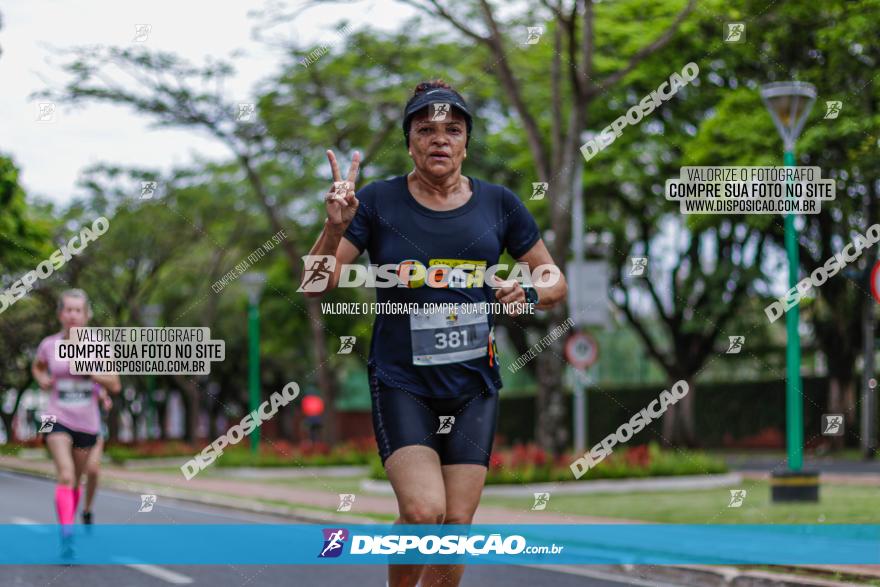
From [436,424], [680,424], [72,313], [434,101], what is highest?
[434,101]

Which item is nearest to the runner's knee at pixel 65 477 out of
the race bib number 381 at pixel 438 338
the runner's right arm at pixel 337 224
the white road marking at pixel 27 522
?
the white road marking at pixel 27 522

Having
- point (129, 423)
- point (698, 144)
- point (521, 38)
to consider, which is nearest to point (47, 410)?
point (521, 38)

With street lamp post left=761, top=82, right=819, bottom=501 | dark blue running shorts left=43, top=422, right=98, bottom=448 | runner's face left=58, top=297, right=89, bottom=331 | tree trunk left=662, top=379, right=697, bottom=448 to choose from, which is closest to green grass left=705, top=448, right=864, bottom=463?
tree trunk left=662, top=379, right=697, bottom=448

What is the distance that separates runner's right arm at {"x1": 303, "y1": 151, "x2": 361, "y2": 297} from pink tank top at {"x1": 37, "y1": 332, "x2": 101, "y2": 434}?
4829mm

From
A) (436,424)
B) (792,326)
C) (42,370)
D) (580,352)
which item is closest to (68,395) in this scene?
(42,370)

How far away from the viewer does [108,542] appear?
10.5 m

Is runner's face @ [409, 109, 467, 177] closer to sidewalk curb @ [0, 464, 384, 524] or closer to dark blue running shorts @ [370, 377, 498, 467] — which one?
dark blue running shorts @ [370, 377, 498, 467]

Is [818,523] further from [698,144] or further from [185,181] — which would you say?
[185,181]

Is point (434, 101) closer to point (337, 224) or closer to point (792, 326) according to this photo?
point (337, 224)

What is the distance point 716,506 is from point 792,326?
82.3 inches

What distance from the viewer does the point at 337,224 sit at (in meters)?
4.51

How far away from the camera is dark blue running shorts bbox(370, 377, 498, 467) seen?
4645 mm

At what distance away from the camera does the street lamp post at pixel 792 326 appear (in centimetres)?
1249

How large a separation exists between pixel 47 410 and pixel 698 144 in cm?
1692
